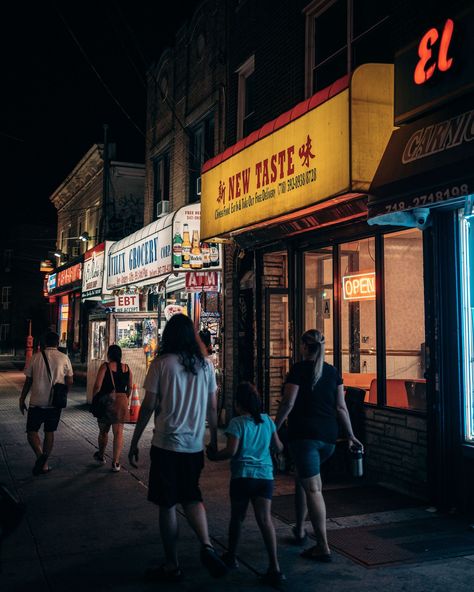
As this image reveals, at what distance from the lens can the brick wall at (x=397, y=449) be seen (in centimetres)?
718

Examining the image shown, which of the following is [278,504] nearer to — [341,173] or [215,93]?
[341,173]

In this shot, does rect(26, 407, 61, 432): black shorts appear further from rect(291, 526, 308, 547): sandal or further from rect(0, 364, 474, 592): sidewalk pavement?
rect(291, 526, 308, 547): sandal

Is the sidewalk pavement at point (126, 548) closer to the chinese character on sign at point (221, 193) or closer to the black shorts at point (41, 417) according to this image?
the black shorts at point (41, 417)

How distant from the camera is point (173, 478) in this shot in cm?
476

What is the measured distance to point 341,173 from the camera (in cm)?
712

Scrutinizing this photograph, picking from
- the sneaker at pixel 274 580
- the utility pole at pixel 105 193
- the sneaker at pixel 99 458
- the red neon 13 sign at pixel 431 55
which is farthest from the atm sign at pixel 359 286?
the utility pole at pixel 105 193

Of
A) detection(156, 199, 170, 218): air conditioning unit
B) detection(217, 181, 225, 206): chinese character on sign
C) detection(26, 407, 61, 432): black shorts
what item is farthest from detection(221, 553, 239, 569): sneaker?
detection(156, 199, 170, 218): air conditioning unit

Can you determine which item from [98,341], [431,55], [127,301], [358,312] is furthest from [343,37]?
[98,341]

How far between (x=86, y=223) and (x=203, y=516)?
2541 cm

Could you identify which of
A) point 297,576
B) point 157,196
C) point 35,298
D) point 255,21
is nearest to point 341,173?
point 297,576

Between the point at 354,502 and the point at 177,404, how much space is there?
332 centimetres

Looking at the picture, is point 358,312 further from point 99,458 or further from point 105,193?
point 105,193

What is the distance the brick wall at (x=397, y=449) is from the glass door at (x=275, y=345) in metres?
2.56

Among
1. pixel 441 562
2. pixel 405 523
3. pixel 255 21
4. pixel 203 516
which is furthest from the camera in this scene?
pixel 255 21
